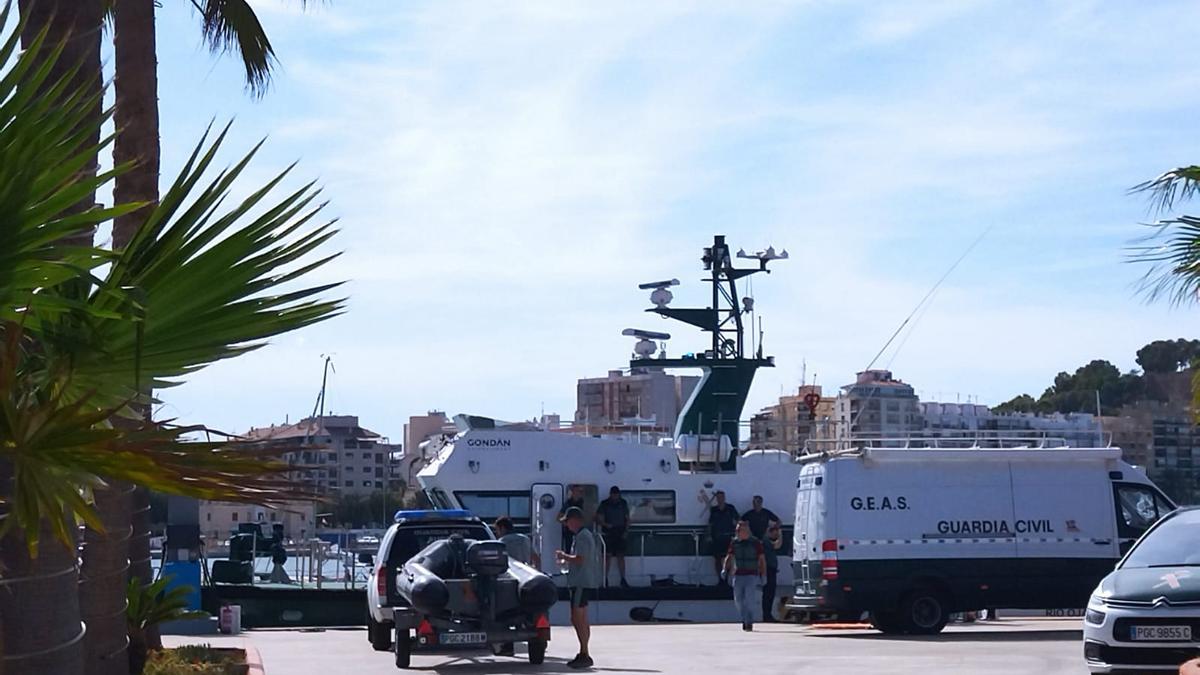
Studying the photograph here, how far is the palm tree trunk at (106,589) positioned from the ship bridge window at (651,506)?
16.8 meters

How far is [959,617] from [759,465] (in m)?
4.19

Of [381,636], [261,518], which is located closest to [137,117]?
[381,636]

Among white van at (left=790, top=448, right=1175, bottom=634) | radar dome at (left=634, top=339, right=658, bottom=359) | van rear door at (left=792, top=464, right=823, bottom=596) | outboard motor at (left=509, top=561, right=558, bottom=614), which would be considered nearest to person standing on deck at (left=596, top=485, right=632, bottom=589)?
radar dome at (left=634, top=339, right=658, bottom=359)

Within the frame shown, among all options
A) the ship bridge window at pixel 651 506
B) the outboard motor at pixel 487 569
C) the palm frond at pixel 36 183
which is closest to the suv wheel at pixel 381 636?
the outboard motor at pixel 487 569

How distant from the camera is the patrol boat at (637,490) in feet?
85.0

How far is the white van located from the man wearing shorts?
16.1ft

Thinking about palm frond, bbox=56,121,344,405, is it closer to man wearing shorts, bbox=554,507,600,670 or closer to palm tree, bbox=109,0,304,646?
palm tree, bbox=109,0,304,646

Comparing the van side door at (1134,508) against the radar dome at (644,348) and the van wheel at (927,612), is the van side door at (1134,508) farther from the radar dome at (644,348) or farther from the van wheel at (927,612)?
the radar dome at (644,348)

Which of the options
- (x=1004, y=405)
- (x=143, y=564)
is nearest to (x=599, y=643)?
(x=143, y=564)

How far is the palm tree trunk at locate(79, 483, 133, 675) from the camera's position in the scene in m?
9.91

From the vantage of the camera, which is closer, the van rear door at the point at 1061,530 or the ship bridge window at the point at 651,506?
the van rear door at the point at 1061,530

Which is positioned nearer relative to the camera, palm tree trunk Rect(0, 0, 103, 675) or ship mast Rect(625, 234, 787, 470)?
palm tree trunk Rect(0, 0, 103, 675)

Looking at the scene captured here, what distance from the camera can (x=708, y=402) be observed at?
28.9 metres

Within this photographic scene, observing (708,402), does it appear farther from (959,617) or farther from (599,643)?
(599,643)
